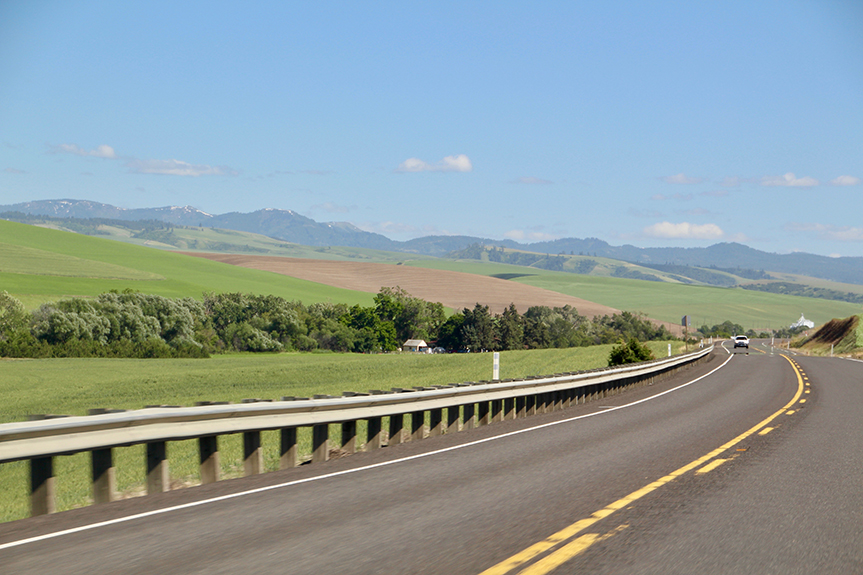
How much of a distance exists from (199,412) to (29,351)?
6640 centimetres

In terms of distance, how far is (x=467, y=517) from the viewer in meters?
7.50

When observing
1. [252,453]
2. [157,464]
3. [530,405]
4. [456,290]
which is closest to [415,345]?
[456,290]

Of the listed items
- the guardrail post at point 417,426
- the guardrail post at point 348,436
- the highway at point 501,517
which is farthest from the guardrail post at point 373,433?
the guardrail post at point 417,426

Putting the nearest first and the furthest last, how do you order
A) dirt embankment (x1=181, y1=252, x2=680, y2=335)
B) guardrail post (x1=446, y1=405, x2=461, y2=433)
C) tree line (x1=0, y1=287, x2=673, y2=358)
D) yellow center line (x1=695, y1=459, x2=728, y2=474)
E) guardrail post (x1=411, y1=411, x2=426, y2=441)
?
1. yellow center line (x1=695, y1=459, x2=728, y2=474)
2. guardrail post (x1=411, y1=411, x2=426, y2=441)
3. guardrail post (x1=446, y1=405, x2=461, y2=433)
4. tree line (x1=0, y1=287, x2=673, y2=358)
5. dirt embankment (x1=181, y1=252, x2=680, y2=335)

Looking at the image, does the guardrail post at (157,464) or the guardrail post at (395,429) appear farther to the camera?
the guardrail post at (395,429)

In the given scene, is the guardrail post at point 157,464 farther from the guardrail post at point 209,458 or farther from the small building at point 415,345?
the small building at point 415,345

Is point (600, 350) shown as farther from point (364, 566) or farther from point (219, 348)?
point (364, 566)

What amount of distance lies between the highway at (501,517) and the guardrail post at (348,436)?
1.49 ft

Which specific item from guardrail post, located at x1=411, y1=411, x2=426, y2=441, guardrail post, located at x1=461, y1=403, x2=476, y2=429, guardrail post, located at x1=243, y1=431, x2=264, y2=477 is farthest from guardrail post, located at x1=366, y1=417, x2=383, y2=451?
guardrail post, located at x1=461, y1=403, x2=476, y2=429

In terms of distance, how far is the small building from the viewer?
139750 millimetres

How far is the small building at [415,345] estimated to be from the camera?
139750 millimetres

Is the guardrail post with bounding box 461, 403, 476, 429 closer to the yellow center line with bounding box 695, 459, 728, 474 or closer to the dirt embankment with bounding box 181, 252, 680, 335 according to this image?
the yellow center line with bounding box 695, 459, 728, 474

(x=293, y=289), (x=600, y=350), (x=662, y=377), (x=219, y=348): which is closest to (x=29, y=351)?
(x=219, y=348)

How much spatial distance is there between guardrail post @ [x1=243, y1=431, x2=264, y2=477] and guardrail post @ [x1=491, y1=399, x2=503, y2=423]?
7.41 meters
